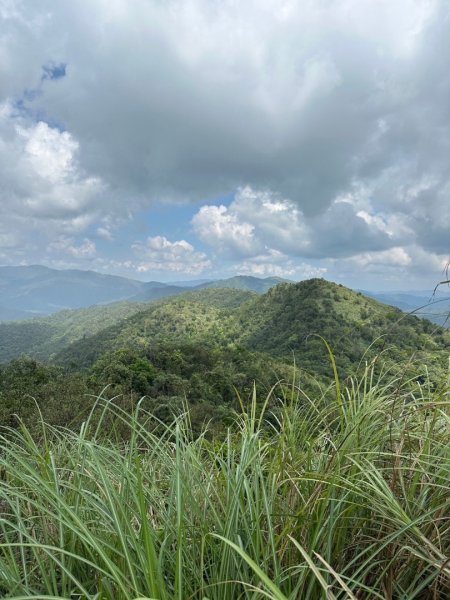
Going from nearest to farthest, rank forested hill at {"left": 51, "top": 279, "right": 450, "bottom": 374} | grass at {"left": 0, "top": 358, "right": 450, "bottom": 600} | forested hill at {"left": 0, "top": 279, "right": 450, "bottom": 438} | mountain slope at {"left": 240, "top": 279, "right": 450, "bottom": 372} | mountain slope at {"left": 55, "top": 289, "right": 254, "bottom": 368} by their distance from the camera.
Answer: grass at {"left": 0, "top": 358, "right": 450, "bottom": 600} < forested hill at {"left": 0, "top": 279, "right": 450, "bottom": 438} < mountain slope at {"left": 240, "top": 279, "right": 450, "bottom": 372} < forested hill at {"left": 51, "top": 279, "right": 450, "bottom": 374} < mountain slope at {"left": 55, "top": 289, "right": 254, "bottom": 368}

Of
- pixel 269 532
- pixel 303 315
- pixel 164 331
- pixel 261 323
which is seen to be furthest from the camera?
pixel 164 331

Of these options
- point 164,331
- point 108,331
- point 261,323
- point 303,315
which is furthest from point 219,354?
point 108,331

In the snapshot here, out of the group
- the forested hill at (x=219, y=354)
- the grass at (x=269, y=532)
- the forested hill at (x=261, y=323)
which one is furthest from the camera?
the forested hill at (x=261, y=323)

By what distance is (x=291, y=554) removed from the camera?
4.16 ft

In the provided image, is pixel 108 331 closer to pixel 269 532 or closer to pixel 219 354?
pixel 219 354

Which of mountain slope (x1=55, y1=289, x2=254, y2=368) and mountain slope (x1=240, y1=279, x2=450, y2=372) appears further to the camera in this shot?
mountain slope (x1=55, y1=289, x2=254, y2=368)

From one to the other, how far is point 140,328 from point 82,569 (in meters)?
114

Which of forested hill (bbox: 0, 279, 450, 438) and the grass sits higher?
the grass

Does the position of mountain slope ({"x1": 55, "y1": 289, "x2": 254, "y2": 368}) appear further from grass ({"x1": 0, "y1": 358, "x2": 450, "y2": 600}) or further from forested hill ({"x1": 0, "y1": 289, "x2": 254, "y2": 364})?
grass ({"x1": 0, "y1": 358, "x2": 450, "y2": 600})

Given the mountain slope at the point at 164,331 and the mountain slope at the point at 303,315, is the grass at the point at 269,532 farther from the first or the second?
the mountain slope at the point at 164,331

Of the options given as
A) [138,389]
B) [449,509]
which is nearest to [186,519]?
[449,509]

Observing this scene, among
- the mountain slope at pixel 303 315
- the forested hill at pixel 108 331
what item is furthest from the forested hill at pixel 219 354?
the forested hill at pixel 108 331

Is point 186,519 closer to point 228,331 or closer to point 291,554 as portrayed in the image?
point 291,554

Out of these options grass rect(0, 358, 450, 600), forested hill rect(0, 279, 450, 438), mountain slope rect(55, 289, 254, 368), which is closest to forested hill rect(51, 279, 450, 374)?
mountain slope rect(55, 289, 254, 368)
